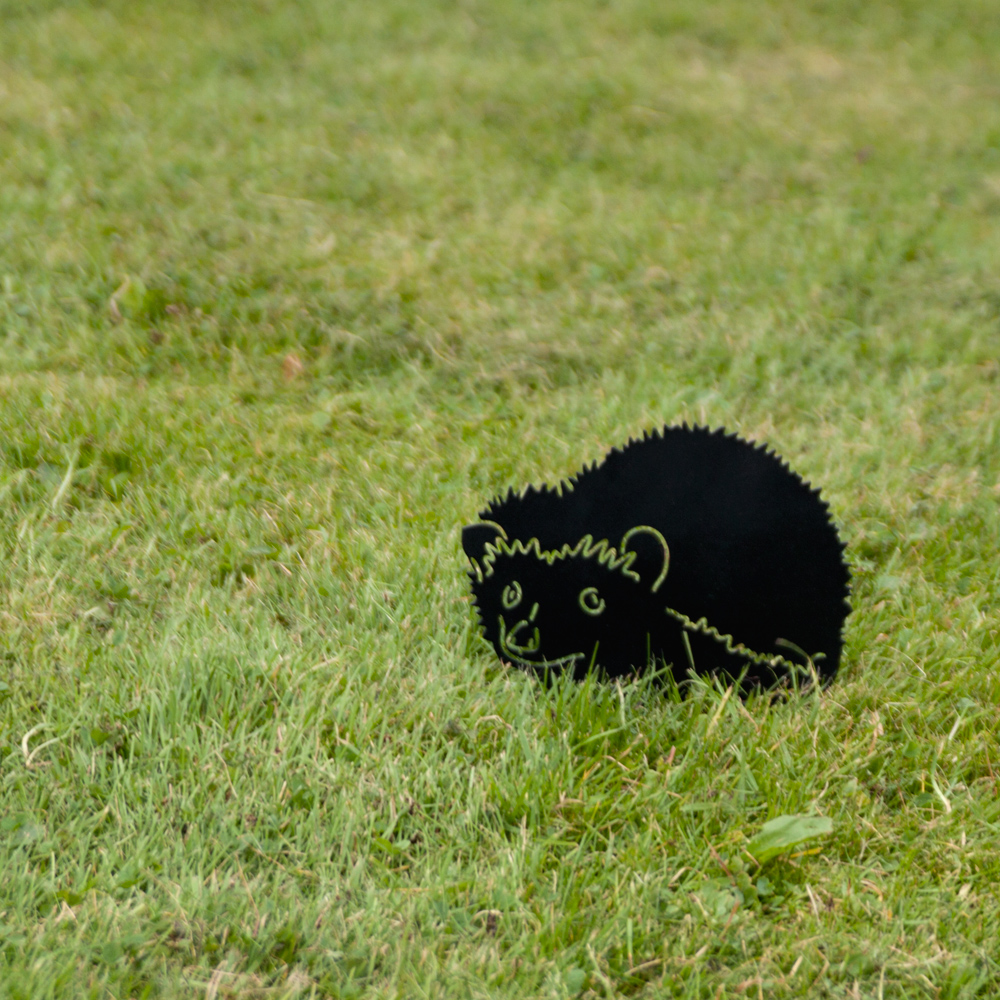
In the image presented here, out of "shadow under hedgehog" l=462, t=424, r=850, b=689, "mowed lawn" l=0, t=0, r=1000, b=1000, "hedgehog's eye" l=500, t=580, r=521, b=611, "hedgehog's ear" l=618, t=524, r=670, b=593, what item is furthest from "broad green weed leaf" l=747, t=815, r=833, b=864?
"hedgehog's eye" l=500, t=580, r=521, b=611

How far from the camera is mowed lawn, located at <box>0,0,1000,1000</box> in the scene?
218 cm

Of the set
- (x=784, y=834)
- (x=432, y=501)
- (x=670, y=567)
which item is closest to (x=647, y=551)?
(x=670, y=567)

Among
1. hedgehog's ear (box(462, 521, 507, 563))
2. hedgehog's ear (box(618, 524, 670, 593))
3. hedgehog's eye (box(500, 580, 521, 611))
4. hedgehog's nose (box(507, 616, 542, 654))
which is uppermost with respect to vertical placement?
hedgehog's ear (box(618, 524, 670, 593))

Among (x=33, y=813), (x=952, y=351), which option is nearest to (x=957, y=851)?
(x=33, y=813)

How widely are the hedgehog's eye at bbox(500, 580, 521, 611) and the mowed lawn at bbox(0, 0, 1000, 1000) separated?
0.22 meters

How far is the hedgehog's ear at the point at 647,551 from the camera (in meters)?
2.58

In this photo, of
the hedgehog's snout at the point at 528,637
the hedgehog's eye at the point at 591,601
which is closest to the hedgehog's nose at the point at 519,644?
the hedgehog's snout at the point at 528,637

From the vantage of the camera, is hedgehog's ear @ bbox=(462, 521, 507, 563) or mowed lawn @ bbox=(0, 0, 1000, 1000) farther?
hedgehog's ear @ bbox=(462, 521, 507, 563)

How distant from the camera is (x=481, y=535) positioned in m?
2.65

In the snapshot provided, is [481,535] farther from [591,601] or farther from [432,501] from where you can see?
[432,501]

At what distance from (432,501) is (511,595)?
88 centimetres

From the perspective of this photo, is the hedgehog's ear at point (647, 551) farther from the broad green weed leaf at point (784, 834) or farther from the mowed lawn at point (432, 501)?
the broad green weed leaf at point (784, 834)

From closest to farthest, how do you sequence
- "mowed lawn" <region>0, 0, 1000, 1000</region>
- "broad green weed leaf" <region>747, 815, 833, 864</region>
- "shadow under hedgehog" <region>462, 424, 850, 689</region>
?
"mowed lawn" <region>0, 0, 1000, 1000</region>
"broad green weed leaf" <region>747, 815, 833, 864</region>
"shadow under hedgehog" <region>462, 424, 850, 689</region>

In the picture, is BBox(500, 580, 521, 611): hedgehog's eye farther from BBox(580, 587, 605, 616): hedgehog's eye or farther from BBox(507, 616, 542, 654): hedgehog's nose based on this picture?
BBox(580, 587, 605, 616): hedgehog's eye
